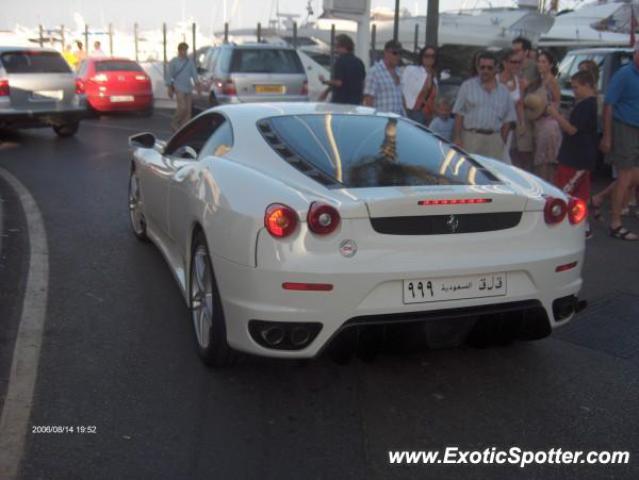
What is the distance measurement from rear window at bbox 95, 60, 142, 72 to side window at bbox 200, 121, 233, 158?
15.7 m

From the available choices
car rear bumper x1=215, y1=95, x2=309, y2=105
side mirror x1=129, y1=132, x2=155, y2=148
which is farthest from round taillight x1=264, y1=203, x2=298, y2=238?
car rear bumper x1=215, y1=95, x2=309, y2=105

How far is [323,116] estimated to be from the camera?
4746 mm

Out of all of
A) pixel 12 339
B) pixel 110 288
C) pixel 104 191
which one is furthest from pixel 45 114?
pixel 12 339

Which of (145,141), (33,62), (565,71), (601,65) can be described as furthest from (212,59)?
(145,141)

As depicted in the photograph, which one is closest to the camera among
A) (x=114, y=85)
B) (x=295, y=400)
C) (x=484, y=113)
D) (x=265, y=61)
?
(x=295, y=400)

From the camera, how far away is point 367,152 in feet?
14.2

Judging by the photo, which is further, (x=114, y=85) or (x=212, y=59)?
(x=114, y=85)

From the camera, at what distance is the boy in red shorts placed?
24.6ft

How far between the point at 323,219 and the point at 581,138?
480 cm

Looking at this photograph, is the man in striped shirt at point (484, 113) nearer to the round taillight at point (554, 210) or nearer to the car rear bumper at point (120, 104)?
the round taillight at point (554, 210)

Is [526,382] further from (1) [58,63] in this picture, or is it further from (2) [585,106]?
(1) [58,63]

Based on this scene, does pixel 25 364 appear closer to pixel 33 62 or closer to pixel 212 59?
pixel 33 62

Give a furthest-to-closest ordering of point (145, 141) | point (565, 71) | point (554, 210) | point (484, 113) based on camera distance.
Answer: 1. point (565, 71)
2. point (484, 113)
3. point (145, 141)
4. point (554, 210)

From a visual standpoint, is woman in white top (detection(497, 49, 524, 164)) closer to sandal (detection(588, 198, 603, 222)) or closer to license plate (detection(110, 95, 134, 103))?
sandal (detection(588, 198, 603, 222))
